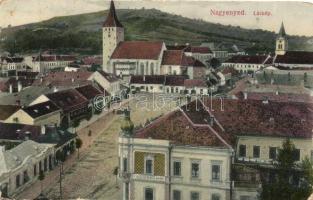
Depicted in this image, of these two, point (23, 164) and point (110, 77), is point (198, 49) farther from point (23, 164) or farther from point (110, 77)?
point (23, 164)

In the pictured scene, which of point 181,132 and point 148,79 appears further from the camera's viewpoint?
point 148,79

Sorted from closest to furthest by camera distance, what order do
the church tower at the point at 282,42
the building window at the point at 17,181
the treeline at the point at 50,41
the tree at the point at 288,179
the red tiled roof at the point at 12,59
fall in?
the tree at the point at 288,179, the church tower at the point at 282,42, the building window at the point at 17,181, the treeline at the point at 50,41, the red tiled roof at the point at 12,59

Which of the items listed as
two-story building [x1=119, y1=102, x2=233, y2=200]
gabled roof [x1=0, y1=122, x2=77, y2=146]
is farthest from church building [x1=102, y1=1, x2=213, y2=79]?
gabled roof [x1=0, y1=122, x2=77, y2=146]

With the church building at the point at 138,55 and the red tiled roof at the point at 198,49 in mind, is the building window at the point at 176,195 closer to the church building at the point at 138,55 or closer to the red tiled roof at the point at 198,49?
the church building at the point at 138,55

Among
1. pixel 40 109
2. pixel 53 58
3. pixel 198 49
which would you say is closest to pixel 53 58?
pixel 53 58

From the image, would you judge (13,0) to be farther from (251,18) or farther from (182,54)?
(251,18)

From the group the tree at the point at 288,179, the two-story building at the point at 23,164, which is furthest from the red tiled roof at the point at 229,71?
the two-story building at the point at 23,164

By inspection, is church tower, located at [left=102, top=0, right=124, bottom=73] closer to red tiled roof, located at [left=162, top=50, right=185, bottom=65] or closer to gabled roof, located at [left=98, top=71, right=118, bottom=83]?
gabled roof, located at [left=98, top=71, right=118, bottom=83]
